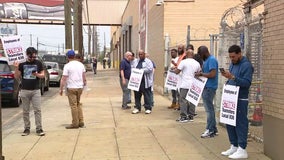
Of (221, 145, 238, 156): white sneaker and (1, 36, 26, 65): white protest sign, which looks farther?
(1, 36, 26, 65): white protest sign

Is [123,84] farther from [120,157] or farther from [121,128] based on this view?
[120,157]

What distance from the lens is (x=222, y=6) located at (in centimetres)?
1755

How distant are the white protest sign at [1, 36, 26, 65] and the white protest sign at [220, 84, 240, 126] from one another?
4.27 m

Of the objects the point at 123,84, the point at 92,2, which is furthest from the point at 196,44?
the point at 92,2

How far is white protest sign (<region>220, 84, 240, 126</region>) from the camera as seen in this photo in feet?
21.9

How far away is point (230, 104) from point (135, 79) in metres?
5.62

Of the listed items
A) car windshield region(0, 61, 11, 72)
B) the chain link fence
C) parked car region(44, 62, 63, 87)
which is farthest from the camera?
parked car region(44, 62, 63, 87)

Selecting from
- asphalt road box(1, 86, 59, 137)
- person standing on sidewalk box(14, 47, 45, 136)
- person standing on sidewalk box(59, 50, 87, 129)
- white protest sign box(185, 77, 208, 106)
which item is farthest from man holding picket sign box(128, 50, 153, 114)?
person standing on sidewalk box(14, 47, 45, 136)

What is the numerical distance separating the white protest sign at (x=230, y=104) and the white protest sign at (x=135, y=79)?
530cm

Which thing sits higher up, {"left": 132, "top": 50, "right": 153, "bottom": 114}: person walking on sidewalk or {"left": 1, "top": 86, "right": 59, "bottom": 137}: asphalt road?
{"left": 132, "top": 50, "right": 153, "bottom": 114}: person walking on sidewalk

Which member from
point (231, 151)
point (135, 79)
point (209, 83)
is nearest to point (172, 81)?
point (135, 79)

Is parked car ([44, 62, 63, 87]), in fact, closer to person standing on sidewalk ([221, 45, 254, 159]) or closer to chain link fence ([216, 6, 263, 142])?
chain link fence ([216, 6, 263, 142])

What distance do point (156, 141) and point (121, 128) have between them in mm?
1625

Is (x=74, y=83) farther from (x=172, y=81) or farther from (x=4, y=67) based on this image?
(x=4, y=67)
